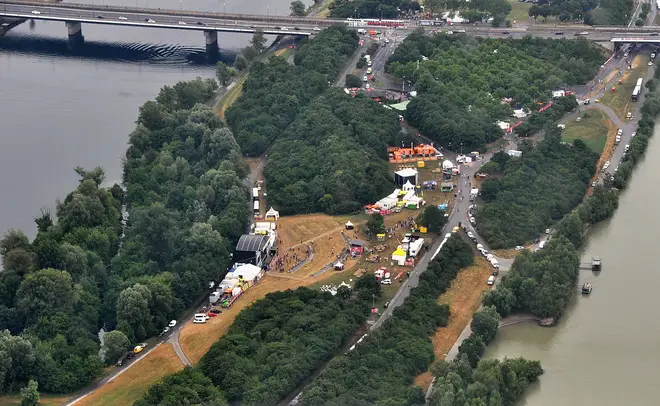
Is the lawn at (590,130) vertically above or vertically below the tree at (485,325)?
below

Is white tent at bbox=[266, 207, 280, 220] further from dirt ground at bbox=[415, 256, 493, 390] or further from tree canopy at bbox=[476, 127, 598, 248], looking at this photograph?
dirt ground at bbox=[415, 256, 493, 390]

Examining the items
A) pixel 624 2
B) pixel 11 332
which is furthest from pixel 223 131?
pixel 624 2

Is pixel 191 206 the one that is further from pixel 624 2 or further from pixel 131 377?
pixel 624 2

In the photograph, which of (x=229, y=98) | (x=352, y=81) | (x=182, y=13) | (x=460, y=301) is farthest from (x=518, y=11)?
(x=460, y=301)

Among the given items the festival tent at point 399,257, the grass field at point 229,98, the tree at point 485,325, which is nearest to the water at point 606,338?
the tree at point 485,325

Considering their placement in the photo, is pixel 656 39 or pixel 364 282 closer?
pixel 364 282

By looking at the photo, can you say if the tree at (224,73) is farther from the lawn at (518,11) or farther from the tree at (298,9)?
the lawn at (518,11)

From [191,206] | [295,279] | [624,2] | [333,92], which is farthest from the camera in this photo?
[624,2]
